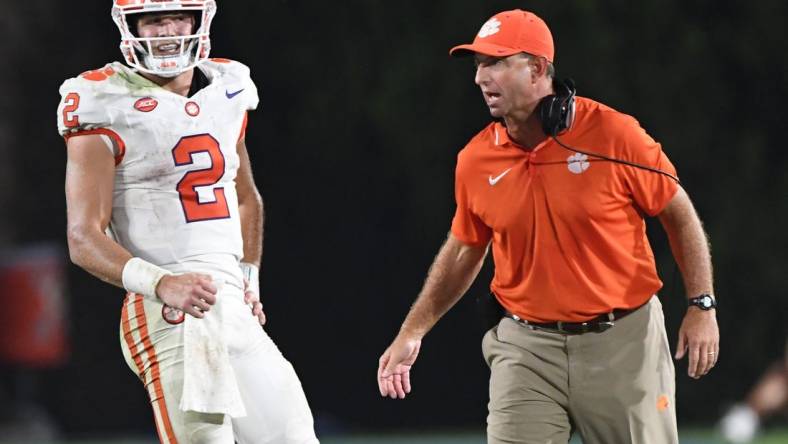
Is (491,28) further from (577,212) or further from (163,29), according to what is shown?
(163,29)

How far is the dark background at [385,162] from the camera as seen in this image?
9.05m

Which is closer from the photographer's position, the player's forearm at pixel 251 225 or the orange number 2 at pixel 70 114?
the orange number 2 at pixel 70 114

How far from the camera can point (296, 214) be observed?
31.1 ft

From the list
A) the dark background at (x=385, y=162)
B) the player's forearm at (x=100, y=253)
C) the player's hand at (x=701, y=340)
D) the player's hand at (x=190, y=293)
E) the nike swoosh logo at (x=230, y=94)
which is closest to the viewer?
the player's hand at (x=190, y=293)

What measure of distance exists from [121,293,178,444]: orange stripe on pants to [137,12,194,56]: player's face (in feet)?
2.04

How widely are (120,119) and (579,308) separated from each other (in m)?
1.32

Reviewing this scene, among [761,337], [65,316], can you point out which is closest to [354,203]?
[65,316]

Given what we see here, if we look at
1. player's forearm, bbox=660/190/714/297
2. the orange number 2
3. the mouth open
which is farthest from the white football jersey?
player's forearm, bbox=660/190/714/297

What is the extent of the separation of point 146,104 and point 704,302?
156 centimetres

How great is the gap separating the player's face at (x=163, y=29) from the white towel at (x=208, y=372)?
1.98 ft

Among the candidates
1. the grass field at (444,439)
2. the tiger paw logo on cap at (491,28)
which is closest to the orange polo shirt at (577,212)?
the tiger paw logo on cap at (491,28)

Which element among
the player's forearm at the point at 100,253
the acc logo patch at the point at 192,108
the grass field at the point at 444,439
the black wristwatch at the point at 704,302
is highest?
the acc logo patch at the point at 192,108

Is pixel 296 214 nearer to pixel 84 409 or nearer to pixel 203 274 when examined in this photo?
pixel 84 409

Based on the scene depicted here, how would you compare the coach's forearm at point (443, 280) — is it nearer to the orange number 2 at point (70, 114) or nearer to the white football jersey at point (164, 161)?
the white football jersey at point (164, 161)
